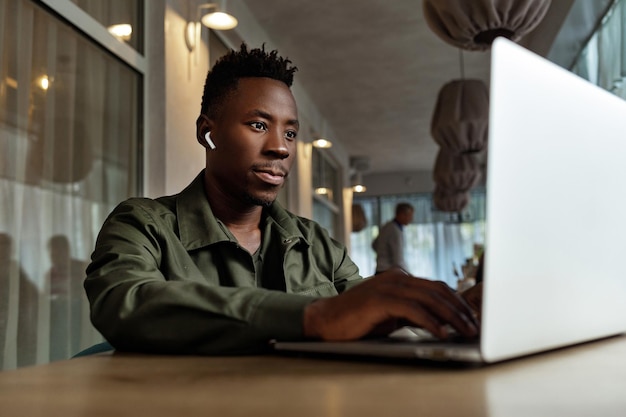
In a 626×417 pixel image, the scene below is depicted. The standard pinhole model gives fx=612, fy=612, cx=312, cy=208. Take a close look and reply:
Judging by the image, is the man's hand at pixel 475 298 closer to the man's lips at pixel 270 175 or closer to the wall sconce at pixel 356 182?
the man's lips at pixel 270 175

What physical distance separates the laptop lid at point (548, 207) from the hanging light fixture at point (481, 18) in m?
1.64

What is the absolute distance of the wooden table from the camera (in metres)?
0.33

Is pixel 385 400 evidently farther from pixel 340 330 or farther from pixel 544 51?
pixel 544 51

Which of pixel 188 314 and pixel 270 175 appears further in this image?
pixel 270 175

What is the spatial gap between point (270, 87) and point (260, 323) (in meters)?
0.72

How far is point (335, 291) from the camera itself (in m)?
1.23

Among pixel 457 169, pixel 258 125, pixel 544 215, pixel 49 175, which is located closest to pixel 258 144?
pixel 258 125

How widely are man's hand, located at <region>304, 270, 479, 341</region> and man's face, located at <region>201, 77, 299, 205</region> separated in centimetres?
63

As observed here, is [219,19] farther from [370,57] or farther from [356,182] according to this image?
[356,182]

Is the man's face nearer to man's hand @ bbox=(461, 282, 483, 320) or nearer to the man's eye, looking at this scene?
the man's eye

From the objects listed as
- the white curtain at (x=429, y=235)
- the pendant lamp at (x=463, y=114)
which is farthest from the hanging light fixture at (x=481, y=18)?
the white curtain at (x=429, y=235)

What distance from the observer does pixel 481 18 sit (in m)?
2.20

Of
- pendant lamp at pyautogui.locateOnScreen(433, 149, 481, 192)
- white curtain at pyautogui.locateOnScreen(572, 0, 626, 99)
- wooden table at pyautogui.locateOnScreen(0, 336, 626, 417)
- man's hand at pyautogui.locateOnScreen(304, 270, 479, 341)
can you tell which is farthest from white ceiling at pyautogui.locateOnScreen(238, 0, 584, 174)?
wooden table at pyautogui.locateOnScreen(0, 336, 626, 417)

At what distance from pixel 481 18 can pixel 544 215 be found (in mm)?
1903
